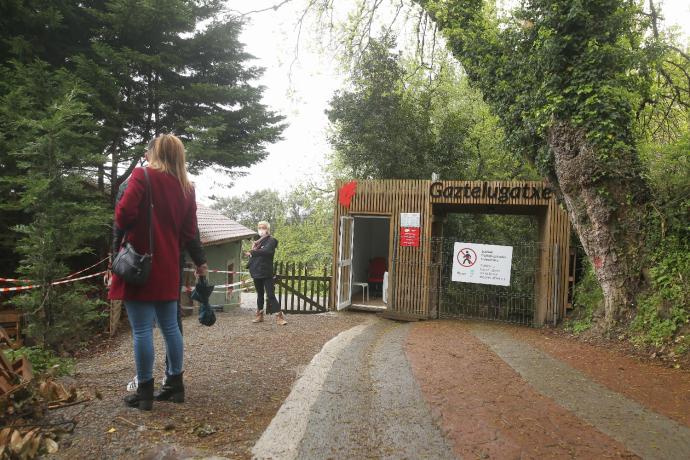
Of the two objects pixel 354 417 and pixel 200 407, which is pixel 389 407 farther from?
pixel 200 407

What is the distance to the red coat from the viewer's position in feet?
9.75

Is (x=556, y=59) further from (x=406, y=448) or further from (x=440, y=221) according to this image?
(x=406, y=448)

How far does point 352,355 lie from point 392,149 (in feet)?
32.3

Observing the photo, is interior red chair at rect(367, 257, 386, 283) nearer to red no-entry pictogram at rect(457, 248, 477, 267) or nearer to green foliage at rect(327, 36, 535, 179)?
green foliage at rect(327, 36, 535, 179)

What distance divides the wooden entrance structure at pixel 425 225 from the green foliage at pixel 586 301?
0.32 m

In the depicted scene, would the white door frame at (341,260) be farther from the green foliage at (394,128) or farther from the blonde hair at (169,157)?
the blonde hair at (169,157)

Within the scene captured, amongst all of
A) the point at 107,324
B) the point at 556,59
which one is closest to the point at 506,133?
the point at 556,59

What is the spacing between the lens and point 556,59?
7809 mm

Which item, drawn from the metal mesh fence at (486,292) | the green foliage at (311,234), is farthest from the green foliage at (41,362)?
the green foliage at (311,234)

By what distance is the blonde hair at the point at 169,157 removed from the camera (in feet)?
10.4

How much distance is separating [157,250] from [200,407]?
1227 mm

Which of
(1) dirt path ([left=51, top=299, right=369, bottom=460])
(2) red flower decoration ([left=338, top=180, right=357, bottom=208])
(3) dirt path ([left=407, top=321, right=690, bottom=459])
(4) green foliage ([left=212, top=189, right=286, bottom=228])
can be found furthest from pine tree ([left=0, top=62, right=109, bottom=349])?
(4) green foliage ([left=212, top=189, right=286, bottom=228])

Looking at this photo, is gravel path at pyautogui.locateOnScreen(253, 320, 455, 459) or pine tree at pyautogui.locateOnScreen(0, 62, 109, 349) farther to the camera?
pine tree at pyautogui.locateOnScreen(0, 62, 109, 349)

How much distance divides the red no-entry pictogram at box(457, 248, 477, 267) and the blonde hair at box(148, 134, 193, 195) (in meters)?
7.96
